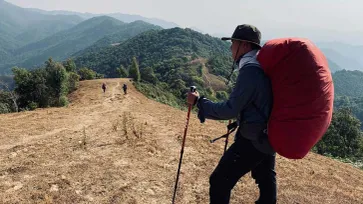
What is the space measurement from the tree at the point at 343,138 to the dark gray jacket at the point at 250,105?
3137 cm

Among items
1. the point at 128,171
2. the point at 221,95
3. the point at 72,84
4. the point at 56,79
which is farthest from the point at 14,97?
the point at 221,95

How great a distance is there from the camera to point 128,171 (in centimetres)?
717

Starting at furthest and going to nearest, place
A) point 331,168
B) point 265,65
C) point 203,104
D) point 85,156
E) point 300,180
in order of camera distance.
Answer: point 331,168 → point 85,156 → point 300,180 → point 203,104 → point 265,65

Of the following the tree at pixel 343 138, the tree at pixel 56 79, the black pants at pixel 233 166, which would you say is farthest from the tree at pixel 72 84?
the black pants at pixel 233 166

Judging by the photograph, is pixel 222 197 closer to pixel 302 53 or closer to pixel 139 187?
pixel 302 53

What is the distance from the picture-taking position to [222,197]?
151 inches

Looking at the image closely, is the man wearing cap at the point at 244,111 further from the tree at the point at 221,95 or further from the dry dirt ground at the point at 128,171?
the tree at the point at 221,95

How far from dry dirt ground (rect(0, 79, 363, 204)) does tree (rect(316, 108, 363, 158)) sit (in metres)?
25.2

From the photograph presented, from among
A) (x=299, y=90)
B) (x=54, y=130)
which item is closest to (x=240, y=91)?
(x=299, y=90)

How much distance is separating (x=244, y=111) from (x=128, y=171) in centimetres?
448

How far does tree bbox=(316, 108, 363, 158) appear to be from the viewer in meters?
31.9

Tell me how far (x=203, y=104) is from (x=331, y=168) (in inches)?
287

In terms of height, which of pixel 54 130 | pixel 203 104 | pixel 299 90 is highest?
pixel 299 90

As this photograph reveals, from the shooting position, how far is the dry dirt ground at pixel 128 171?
614cm
